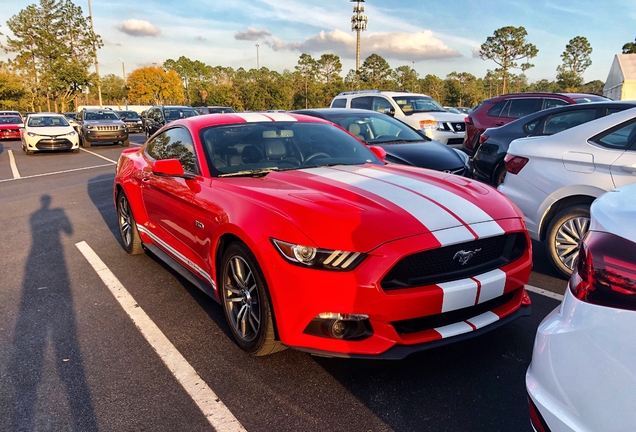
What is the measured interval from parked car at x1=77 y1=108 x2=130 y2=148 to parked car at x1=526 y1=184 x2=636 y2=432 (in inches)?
879

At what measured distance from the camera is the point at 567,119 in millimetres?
6773

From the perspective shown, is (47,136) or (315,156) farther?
(47,136)

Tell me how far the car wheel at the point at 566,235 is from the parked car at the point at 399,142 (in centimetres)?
234

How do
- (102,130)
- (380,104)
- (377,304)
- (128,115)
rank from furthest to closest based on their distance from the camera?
1. (128,115)
2. (102,130)
3. (380,104)
4. (377,304)

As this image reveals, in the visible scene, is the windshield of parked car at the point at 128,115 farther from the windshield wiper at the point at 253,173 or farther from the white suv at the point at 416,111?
the windshield wiper at the point at 253,173

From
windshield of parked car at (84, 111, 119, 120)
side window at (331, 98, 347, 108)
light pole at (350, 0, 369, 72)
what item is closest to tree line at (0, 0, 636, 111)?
light pole at (350, 0, 369, 72)

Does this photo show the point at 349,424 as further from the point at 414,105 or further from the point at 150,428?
the point at 414,105

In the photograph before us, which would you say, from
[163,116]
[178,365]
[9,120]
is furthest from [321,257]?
[9,120]

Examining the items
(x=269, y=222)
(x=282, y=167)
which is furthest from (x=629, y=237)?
(x=282, y=167)

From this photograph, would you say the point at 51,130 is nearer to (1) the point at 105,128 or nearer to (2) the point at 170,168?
(1) the point at 105,128

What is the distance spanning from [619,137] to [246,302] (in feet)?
11.4

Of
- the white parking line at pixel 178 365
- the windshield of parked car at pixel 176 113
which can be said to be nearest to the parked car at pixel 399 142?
the white parking line at pixel 178 365

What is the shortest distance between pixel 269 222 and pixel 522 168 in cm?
304

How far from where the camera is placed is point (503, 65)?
6156cm
